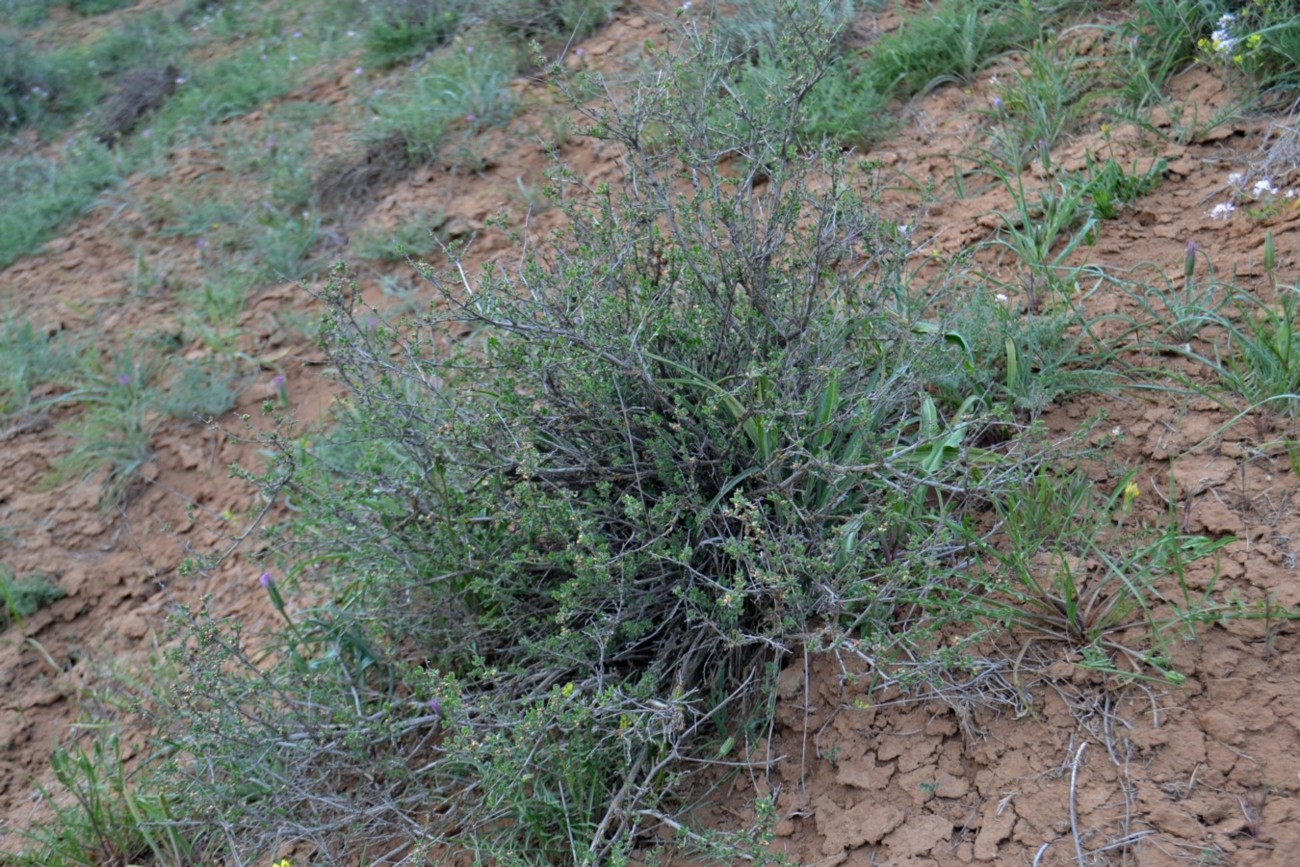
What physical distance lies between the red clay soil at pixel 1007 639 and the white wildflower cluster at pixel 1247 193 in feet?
0.12

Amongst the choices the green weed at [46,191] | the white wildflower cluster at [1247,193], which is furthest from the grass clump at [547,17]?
the white wildflower cluster at [1247,193]

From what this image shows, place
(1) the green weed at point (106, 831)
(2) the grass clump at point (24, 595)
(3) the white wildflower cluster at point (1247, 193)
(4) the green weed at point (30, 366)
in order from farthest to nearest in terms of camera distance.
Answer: (4) the green weed at point (30, 366), (2) the grass clump at point (24, 595), (3) the white wildflower cluster at point (1247, 193), (1) the green weed at point (106, 831)

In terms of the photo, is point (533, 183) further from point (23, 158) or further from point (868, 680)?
point (23, 158)

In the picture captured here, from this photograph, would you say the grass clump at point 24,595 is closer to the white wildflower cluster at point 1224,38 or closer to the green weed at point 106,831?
the green weed at point 106,831

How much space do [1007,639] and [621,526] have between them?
895 mm

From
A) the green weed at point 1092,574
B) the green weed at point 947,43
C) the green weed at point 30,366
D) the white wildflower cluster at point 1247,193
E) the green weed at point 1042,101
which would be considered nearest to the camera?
the green weed at point 1092,574

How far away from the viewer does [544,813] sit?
230cm

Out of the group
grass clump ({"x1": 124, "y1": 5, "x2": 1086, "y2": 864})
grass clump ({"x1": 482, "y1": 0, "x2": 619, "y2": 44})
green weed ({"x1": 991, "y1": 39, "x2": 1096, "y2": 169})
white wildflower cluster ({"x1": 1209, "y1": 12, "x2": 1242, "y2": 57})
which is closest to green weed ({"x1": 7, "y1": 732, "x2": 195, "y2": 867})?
grass clump ({"x1": 124, "y1": 5, "x2": 1086, "y2": 864})

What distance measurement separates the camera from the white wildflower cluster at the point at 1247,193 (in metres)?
2.90

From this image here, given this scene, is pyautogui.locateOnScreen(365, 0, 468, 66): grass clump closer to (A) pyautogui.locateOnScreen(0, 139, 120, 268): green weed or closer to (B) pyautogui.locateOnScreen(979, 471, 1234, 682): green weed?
(A) pyautogui.locateOnScreen(0, 139, 120, 268): green weed

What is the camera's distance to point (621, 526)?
8.33 feet

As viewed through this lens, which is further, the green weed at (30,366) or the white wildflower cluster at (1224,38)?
the green weed at (30,366)

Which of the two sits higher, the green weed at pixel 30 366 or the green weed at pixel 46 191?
the green weed at pixel 46 191

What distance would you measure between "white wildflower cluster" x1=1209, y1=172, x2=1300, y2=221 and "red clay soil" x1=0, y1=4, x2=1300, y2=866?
4 centimetres
